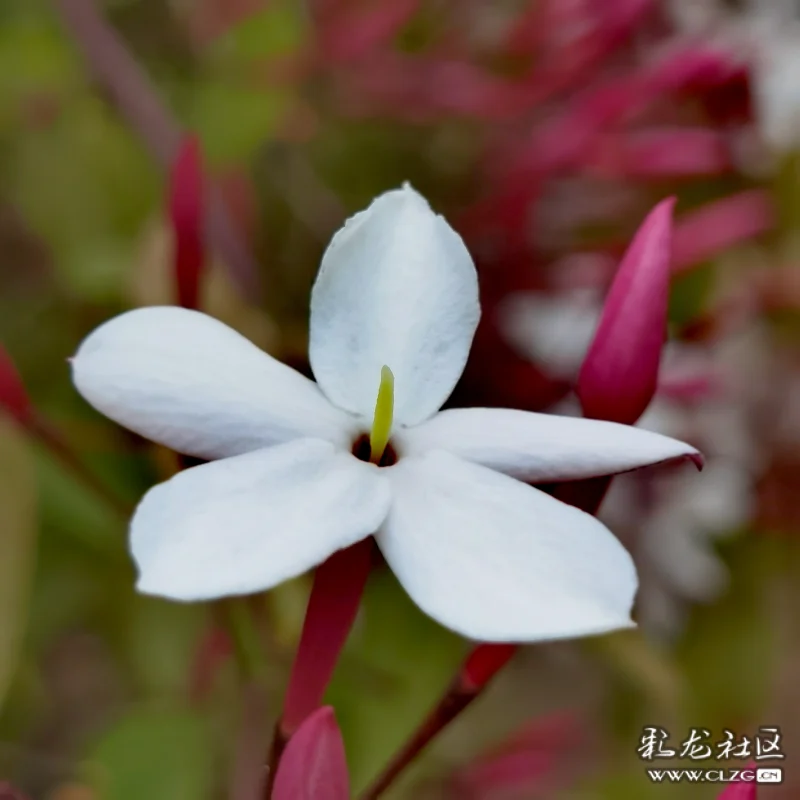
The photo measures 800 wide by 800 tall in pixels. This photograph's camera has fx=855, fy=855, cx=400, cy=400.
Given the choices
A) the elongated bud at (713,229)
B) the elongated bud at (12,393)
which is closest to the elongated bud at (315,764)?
the elongated bud at (12,393)

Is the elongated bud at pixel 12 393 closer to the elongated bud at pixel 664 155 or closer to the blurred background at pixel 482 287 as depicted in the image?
the blurred background at pixel 482 287

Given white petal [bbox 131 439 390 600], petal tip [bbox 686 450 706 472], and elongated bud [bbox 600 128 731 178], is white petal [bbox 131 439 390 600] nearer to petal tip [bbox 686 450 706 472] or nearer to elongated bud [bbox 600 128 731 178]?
petal tip [bbox 686 450 706 472]

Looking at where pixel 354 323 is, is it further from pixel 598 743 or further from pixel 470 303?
pixel 598 743

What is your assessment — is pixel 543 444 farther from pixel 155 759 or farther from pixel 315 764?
pixel 155 759

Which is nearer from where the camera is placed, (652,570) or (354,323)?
(354,323)

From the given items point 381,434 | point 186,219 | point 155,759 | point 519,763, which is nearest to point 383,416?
point 381,434

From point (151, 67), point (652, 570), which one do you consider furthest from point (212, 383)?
point (151, 67)
